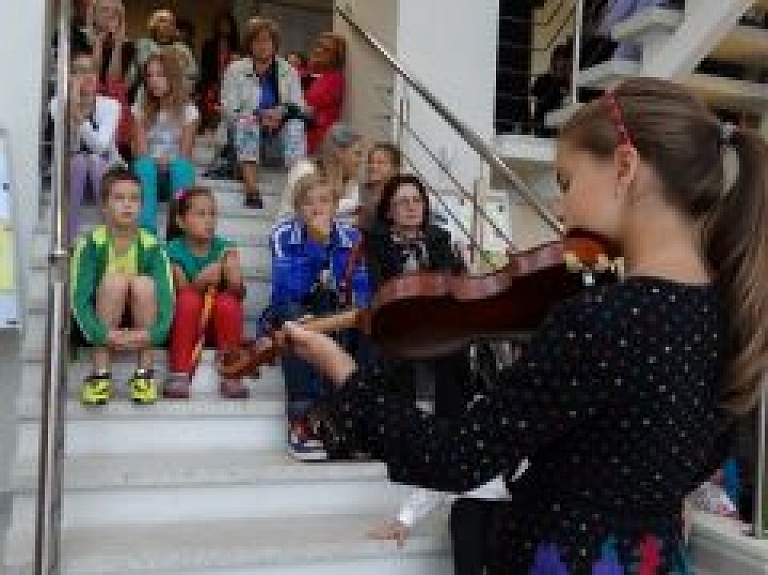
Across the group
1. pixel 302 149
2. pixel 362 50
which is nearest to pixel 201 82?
pixel 362 50

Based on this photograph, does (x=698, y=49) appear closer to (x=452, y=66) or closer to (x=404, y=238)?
(x=452, y=66)

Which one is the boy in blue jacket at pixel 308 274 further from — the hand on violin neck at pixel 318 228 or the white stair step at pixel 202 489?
the white stair step at pixel 202 489

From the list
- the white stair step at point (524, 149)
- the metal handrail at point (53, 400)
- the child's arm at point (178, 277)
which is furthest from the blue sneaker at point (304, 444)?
the white stair step at point (524, 149)

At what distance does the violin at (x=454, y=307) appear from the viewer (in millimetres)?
1023

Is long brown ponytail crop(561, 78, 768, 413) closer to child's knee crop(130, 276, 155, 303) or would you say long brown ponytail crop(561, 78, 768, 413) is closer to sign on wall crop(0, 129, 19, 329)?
child's knee crop(130, 276, 155, 303)

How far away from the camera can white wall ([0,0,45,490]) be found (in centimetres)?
345

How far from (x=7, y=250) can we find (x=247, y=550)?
1.55m

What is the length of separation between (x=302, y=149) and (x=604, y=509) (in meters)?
3.78

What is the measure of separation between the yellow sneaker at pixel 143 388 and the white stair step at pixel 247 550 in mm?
413

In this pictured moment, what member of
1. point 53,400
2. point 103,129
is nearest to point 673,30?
point 103,129

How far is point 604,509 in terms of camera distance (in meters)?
0.84

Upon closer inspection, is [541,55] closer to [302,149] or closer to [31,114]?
[302,149]

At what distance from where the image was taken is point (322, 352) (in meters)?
0.88

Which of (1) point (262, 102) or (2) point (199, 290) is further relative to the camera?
(1) point (262, 102)
